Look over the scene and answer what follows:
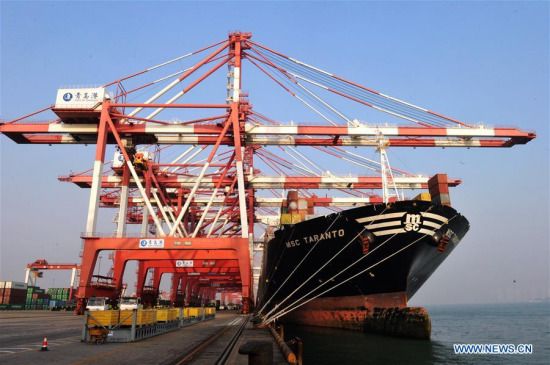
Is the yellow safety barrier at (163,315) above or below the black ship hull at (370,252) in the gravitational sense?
below

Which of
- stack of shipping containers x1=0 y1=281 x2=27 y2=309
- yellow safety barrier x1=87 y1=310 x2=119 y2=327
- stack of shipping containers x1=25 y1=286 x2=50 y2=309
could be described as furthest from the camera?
stack of shipping containers x1=25 y1=286 x2=50 y2=309

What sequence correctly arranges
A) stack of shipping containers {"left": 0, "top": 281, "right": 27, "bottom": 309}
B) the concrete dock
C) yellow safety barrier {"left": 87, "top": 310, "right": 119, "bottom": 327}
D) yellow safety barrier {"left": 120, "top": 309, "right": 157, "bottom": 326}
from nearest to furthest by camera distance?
the concrete dock < yellow safety barrier {"left": 87, "top": 310, "right": 119, "bottom": 327} < yellow safety barrier {"left": 120, "top": 309, "right": 157, "bottom": 326} < stack of shipping containers {"left": 0, "top": 281, "right": 27, "bottom": 309}

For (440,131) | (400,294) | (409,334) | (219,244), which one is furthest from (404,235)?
(219,244)

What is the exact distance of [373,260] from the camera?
68.8ft

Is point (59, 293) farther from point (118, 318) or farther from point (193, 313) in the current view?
point (118, 318)

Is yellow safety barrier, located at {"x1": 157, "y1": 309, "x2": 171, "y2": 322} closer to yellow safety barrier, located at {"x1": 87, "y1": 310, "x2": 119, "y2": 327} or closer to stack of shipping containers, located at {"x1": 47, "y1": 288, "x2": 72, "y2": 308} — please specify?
yellow safety barrier, located at {"x1": 87, "y1": 310, "x2": 119, "y2": 327}

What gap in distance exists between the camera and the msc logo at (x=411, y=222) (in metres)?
20.0

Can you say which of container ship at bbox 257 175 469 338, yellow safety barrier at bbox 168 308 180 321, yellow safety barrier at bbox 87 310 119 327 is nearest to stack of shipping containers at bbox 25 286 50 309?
yellow safety barrier at bbox 168 308 180 321

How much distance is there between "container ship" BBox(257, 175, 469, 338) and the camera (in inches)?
791

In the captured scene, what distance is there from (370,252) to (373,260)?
1.75ft

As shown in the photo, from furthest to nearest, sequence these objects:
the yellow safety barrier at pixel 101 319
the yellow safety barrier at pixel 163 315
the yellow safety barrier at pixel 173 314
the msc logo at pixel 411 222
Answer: the yellow safety barrier at pixel 173 314
the msc logo at pixel 411 222
the yellow safety barrier at pixel 163 315
the yellow safety barrier at pixel 101 319

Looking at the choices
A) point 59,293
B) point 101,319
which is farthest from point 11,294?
point 101,319

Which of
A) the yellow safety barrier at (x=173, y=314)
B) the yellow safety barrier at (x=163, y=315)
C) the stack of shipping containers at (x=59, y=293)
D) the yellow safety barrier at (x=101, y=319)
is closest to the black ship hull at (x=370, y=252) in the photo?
A: the yellow safety barrier at (x=173, y=314)

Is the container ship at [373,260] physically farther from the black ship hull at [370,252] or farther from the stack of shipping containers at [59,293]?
the stack of shipping containers at [59,293]
